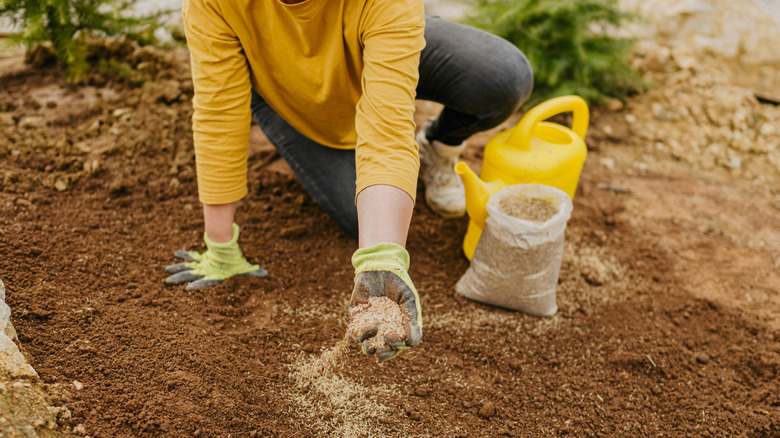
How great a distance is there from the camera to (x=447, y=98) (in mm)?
2076

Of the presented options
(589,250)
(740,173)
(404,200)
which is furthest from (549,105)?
(740,173)

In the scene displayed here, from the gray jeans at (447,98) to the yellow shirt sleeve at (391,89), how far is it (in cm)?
58

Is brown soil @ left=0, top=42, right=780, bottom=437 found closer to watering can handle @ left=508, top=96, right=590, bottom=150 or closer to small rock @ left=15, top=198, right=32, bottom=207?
small rock @ left=15, top=198, right=32, bottom=207

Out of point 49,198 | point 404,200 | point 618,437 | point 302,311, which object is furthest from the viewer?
point 49,198

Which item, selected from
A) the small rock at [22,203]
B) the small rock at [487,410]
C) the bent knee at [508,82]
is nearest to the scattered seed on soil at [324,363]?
the small rock at [487,410]

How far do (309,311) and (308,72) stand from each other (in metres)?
0.81

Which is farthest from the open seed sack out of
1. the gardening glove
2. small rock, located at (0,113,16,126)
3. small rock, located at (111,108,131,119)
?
small rock, located at (0,113,16,126)

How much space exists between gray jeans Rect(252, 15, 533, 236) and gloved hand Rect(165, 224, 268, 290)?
400 mm

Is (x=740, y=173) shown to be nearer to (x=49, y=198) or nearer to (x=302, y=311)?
(x=302, y=311)

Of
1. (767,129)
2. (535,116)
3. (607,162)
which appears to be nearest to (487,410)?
(535,116)

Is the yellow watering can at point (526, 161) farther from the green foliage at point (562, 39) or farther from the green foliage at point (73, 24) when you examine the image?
the green foliage at point (73, 24)

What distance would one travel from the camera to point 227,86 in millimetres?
1586

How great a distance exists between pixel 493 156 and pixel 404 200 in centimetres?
73

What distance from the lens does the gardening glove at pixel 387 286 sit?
4.03 feet
